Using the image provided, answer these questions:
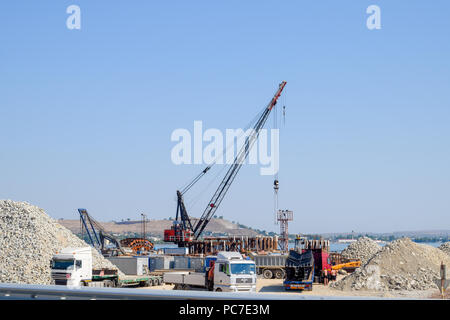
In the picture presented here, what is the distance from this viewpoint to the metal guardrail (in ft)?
24.3

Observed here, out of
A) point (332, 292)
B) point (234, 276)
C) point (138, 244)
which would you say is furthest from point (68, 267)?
point (138, 244)

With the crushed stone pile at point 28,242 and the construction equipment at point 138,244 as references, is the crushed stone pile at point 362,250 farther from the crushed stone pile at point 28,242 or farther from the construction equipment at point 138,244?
the construction equipment at point 138,244

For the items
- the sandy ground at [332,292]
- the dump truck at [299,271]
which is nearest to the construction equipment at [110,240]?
the sandy ground at [332,292]

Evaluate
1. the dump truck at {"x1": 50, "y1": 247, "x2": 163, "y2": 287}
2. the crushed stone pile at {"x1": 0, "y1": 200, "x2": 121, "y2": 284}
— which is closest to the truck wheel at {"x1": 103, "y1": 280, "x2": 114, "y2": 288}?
the dump truck at {"x1": 50, "y1": 247, "x2": 163, "y2": 287}

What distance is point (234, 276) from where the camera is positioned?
31141mm

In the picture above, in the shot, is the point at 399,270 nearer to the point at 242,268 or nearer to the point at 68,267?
the point at 242,268

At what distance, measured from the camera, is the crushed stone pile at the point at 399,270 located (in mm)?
44062

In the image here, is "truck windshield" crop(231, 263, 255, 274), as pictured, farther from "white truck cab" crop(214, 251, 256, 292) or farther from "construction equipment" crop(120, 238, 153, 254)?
"construction equipment" crop(120, 238, 153, 254)

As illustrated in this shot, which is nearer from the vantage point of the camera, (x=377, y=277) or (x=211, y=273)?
(x=211, y=273)
